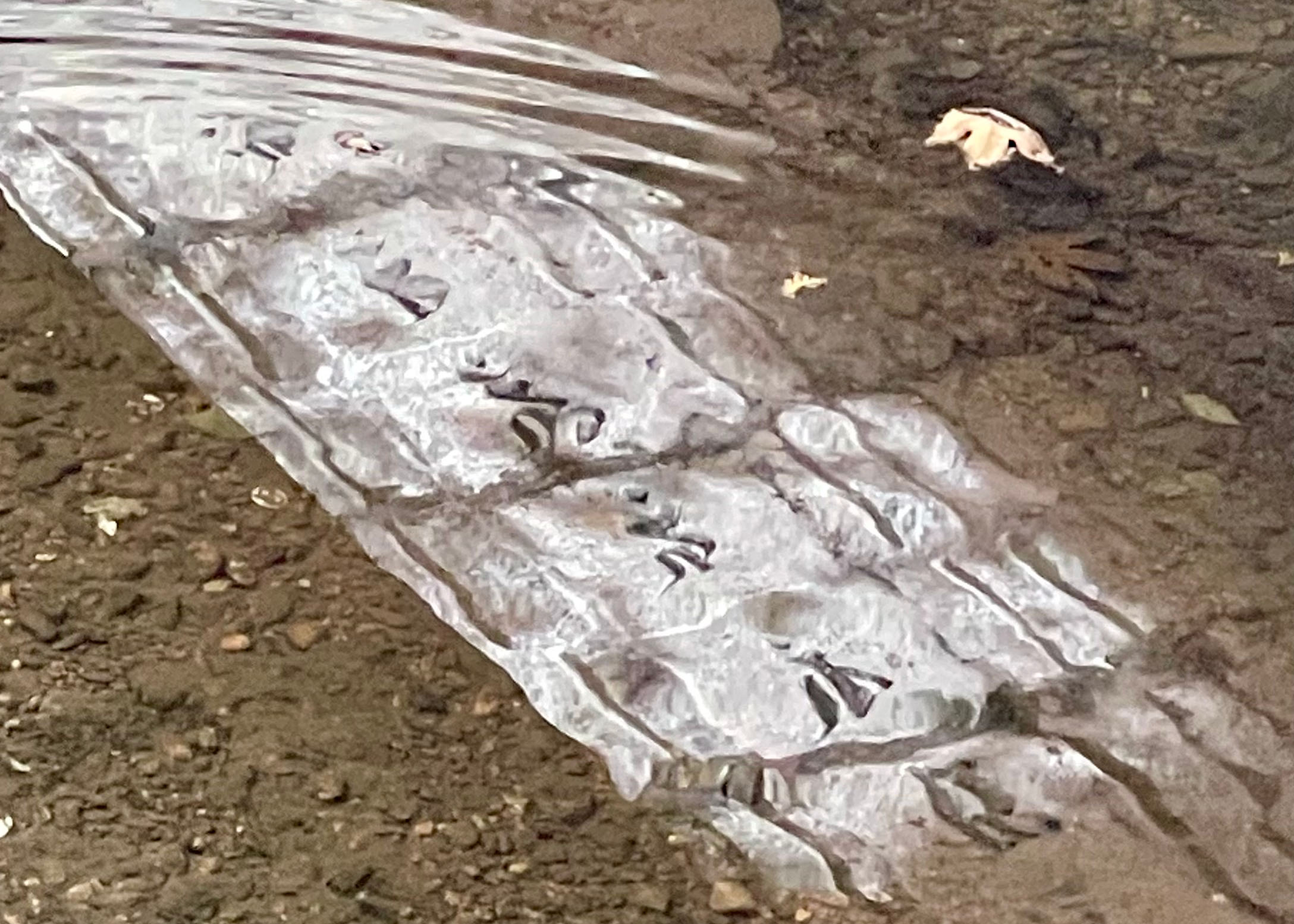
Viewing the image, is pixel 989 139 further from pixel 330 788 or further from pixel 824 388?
pixel 330 788

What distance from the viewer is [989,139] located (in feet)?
6.94

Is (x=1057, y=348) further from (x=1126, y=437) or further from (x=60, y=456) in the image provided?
(x=60, y=456)

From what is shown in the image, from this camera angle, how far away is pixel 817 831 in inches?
57.2

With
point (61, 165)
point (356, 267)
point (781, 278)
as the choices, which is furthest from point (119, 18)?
point (781, 278)

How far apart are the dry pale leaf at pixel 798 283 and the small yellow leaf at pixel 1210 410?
1.56 ft

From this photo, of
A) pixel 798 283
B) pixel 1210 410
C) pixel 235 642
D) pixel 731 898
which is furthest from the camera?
pixel 798 283

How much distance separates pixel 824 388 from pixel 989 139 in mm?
532

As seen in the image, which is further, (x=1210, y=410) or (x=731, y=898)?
(x=1210, y=410)

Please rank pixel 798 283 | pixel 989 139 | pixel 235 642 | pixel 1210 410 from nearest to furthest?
pixel 235 642, pixel 1210 410, pixel 798 283, pixel 989 139

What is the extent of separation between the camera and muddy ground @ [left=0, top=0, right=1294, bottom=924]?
1381 mm

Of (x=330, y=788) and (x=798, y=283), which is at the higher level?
(x=798, y=283)

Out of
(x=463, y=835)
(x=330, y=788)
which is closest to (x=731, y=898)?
(x=463, y=835)

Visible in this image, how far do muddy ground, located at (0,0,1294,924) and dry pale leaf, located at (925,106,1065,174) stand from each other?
2 cm

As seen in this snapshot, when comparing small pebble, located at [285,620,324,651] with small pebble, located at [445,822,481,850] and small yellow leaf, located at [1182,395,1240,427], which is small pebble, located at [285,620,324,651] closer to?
small pebble, located at [445,822,481,850]
